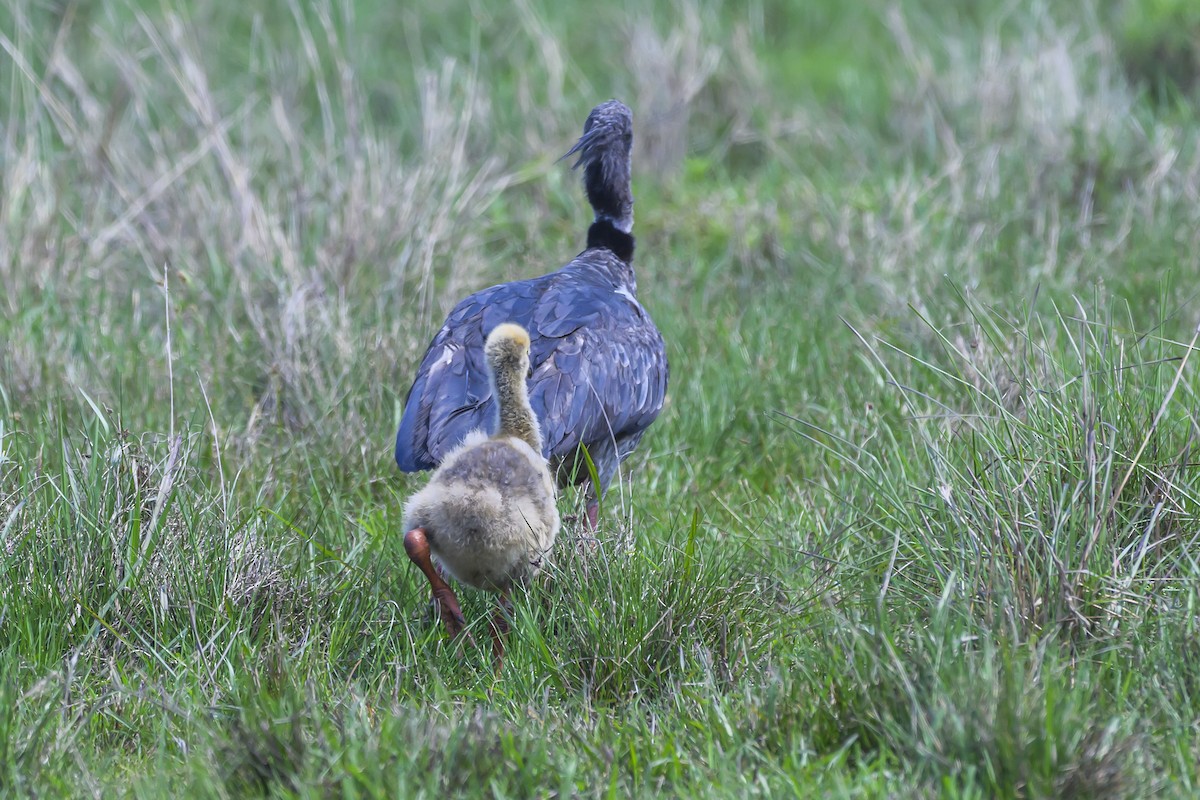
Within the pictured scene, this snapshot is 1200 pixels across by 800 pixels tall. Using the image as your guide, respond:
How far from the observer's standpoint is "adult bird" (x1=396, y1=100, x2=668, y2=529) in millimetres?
3932

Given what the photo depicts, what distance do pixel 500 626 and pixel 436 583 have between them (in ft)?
0.91

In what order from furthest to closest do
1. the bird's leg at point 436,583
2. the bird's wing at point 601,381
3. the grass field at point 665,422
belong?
the bird's wing at point 601,381, the bird's leg at point 436,583, the grass field at point 665,422

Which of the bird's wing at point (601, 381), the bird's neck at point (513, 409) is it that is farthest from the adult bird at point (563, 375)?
the bird's neck at point (513, 409)

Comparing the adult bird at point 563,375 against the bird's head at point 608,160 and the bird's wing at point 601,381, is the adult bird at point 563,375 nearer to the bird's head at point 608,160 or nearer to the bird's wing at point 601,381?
the bird's wing at point 601,381

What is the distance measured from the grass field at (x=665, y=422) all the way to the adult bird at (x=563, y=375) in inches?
9.0

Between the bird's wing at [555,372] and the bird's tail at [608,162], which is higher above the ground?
the bird's tail at [608,162]

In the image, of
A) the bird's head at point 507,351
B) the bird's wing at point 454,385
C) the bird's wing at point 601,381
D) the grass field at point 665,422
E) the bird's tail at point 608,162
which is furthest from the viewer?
the bird's tail at point 608,162

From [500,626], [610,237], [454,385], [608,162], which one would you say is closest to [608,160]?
[608,162]

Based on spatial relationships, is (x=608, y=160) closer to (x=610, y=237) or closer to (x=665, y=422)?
(x=610, y=237)

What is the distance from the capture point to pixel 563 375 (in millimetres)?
4117

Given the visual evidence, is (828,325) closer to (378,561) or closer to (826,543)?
(826,543)

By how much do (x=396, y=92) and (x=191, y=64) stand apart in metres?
2.54

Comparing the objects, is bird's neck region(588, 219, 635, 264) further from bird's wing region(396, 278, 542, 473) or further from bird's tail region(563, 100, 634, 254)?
bird's wing region(396, 278, 542, 473)

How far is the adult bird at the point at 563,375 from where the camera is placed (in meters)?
3.93
